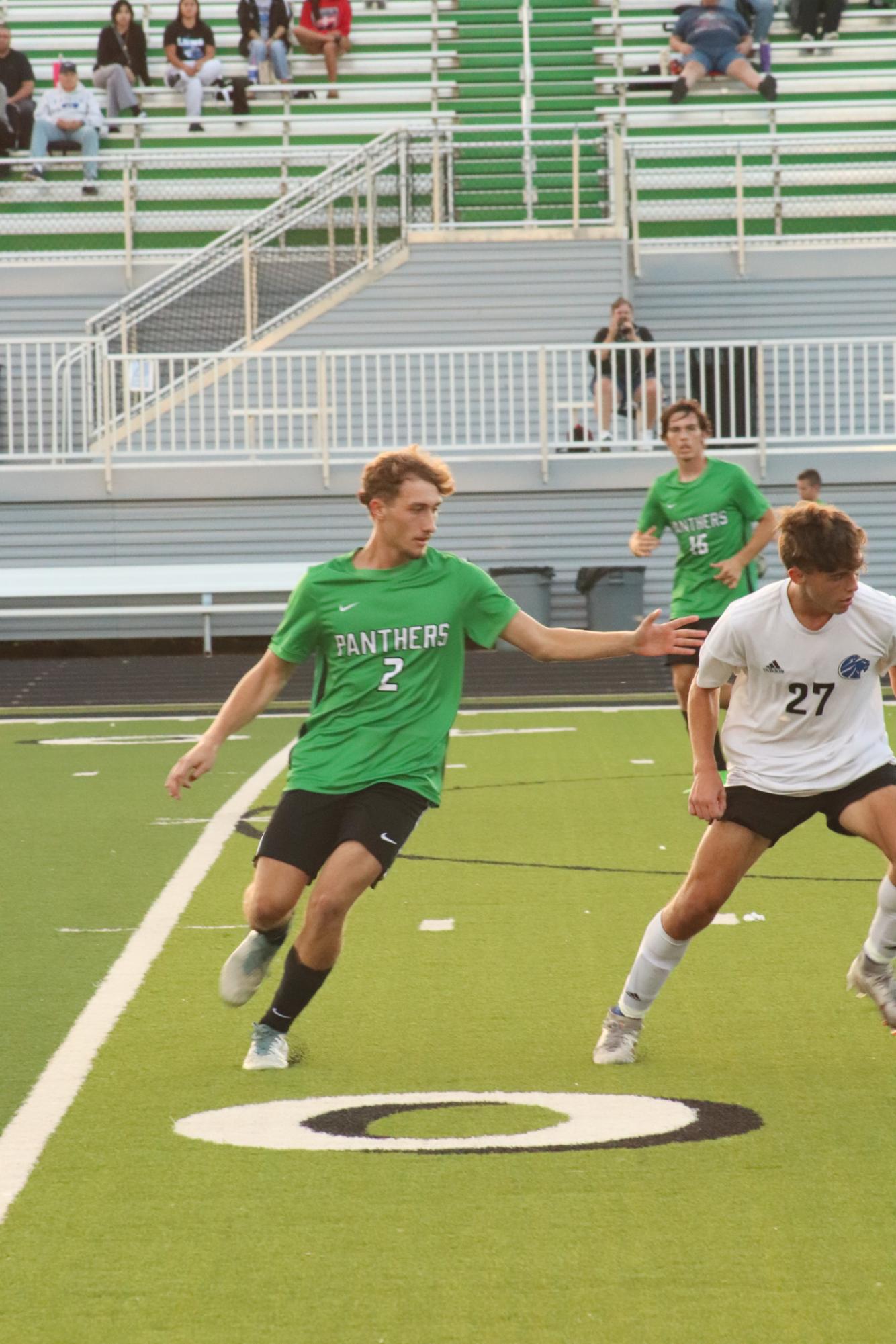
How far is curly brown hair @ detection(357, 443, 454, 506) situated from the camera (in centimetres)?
563

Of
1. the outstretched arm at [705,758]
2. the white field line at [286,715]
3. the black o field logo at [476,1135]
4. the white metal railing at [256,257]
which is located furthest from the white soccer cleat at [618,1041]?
the white metal railing at [256,257]

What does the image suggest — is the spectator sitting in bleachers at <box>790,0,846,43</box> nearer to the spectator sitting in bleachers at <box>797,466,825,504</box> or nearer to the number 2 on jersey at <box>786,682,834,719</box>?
the spectator sitting in bleachers at <box>797,466,825,504</box>

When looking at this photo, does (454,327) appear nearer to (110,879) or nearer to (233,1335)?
(110,879)

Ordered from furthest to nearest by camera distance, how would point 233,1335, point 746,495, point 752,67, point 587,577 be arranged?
point 752,67
point 587,577
point 746,495
point 233,1335

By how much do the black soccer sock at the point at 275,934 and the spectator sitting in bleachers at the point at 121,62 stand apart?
24.7 meters

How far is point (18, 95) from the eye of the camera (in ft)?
94.1

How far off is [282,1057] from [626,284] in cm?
2014

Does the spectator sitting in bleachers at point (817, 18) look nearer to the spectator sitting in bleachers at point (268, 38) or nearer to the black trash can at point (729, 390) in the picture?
the spectator sitting in bleachers at point (268, 38)

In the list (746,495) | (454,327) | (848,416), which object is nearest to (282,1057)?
(746,495)

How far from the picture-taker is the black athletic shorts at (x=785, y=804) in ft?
18.3

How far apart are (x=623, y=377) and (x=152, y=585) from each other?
5.87 meters

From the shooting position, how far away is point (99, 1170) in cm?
466

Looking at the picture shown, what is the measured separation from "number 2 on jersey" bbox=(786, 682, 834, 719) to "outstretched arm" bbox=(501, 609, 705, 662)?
1.02 ft

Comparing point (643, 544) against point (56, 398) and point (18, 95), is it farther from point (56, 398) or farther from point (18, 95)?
point (18, 95)
